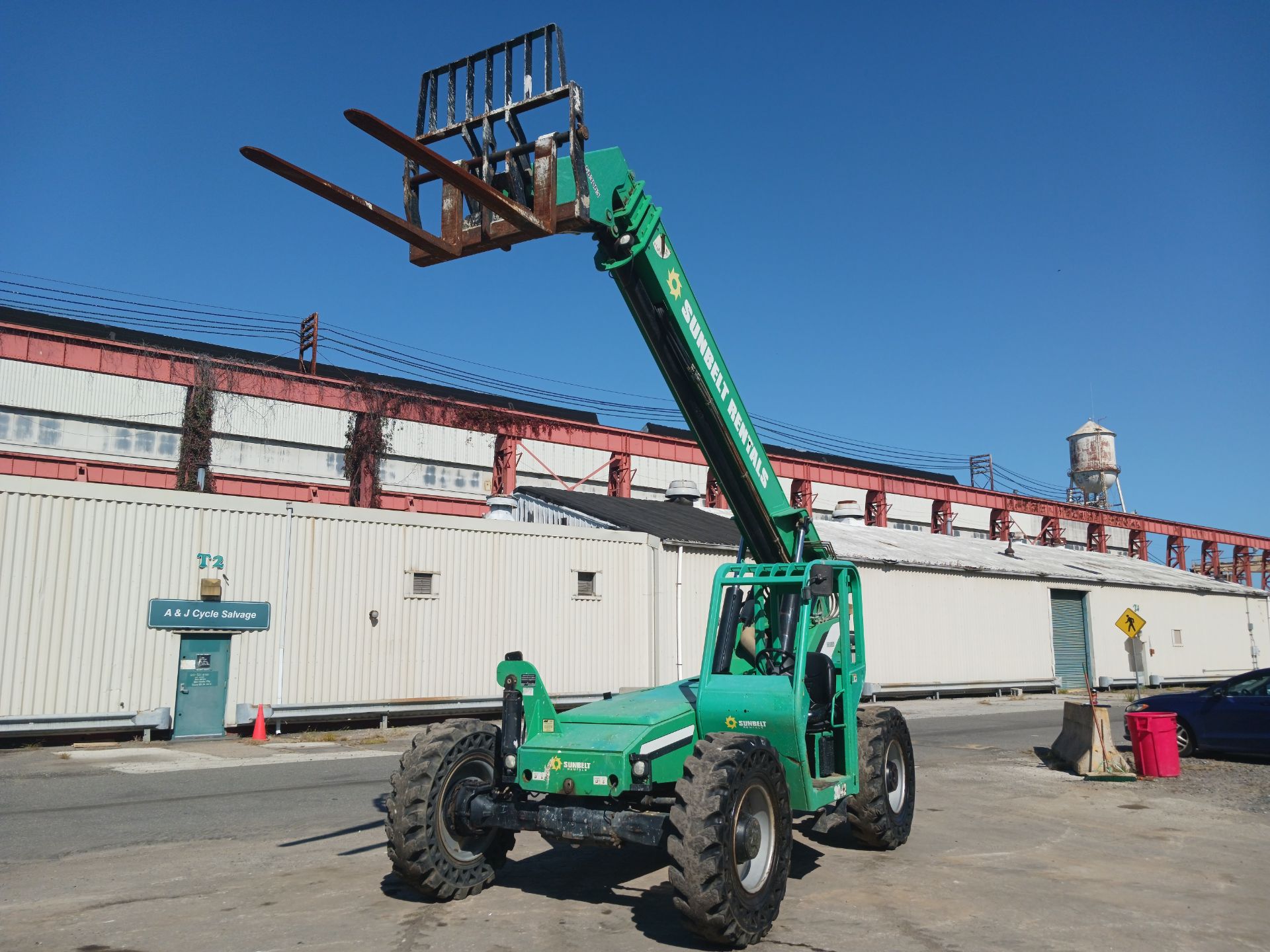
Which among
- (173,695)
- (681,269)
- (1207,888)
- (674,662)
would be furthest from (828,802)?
(674,662)

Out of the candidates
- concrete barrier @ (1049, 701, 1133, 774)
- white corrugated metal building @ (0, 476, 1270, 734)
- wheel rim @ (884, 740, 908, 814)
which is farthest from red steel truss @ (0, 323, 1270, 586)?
wheel rim @ (884, 740, 908, 814)

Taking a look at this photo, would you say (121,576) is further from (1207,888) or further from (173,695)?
(1207,888)

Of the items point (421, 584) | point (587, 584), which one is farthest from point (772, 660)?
point (587, 584)

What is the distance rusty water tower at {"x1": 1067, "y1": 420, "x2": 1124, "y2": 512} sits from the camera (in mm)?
66375

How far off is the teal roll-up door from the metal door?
2929 cm

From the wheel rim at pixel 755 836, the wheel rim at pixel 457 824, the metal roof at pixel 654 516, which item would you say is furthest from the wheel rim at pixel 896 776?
the metal roof at pixel 654 516

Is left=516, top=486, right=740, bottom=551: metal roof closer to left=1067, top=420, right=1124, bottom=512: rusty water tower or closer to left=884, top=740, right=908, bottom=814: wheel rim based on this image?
left=884, top=740, right=908, bottom=814: wheel rim

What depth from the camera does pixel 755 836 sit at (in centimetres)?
614

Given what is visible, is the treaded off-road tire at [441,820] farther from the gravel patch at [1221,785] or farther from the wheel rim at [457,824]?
the gravel patch at [1221,785]

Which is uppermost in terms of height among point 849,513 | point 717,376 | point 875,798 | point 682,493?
point 682,493

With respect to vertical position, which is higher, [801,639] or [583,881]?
[801,639]

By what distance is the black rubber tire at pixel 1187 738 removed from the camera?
16.1m

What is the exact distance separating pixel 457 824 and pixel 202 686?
1371cm

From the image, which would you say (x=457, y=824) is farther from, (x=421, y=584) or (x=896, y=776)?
(x=421, y=584)
